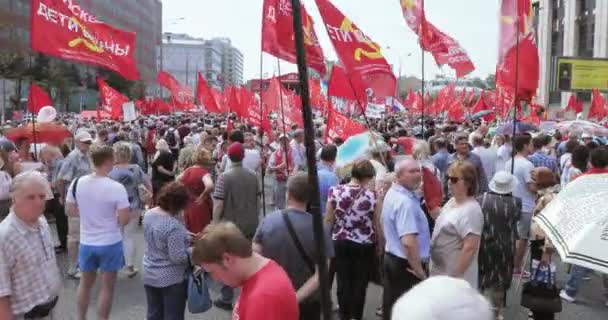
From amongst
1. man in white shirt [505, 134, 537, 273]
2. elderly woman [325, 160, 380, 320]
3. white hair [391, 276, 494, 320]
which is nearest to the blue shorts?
elderly woman [325, 160, 380, 320]

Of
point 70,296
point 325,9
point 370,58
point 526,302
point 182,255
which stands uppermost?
point 325,9

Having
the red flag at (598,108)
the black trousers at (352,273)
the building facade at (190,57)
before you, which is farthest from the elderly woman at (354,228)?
the building facade at (190,57)

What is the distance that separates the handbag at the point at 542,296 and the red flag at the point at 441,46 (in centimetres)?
475

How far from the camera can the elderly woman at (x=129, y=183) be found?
6.82 metres

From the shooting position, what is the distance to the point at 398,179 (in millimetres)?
4586

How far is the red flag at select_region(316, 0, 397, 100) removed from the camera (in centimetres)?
619

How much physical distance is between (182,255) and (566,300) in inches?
171

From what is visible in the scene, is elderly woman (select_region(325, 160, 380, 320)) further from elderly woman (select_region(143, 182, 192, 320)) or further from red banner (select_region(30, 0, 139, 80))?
red banner (select_region(30, 0, 139, 80))

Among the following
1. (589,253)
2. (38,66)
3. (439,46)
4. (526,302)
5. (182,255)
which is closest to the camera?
(589,253)

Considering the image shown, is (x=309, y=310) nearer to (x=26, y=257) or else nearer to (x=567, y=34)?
(x=26, y=257)

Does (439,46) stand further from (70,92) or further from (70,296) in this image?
(70,92)

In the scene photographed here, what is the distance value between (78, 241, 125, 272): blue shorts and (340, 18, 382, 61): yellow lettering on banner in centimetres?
308

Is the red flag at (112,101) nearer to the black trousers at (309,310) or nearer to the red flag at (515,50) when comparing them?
the red flag at (515,50)

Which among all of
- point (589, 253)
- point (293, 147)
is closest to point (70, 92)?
point (293, 147)
